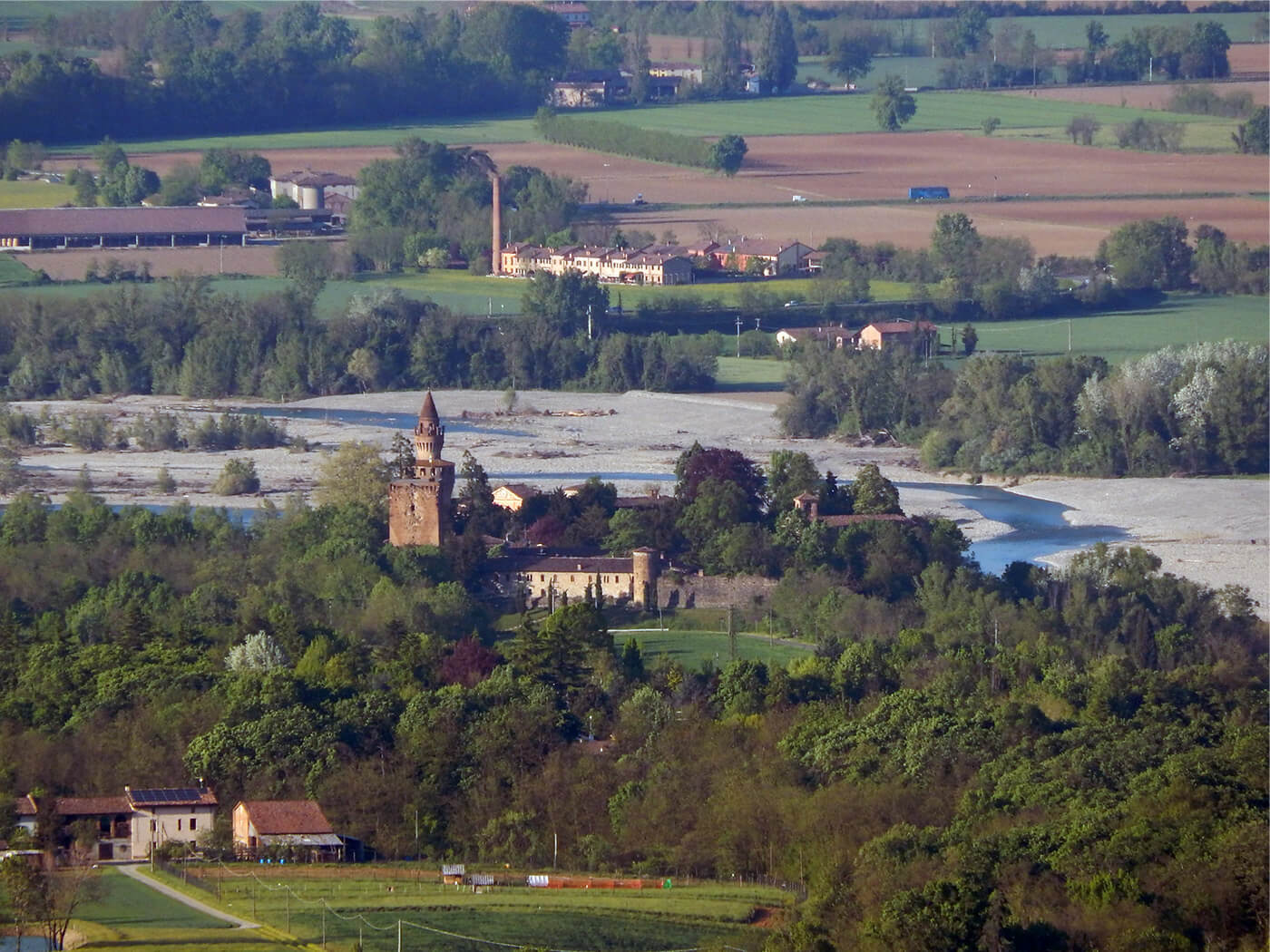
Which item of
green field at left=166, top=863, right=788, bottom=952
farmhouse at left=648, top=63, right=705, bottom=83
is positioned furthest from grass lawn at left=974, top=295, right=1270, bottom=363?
green field at left=166, top=863, right=788, bottom=952

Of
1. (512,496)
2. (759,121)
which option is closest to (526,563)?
(512,496)

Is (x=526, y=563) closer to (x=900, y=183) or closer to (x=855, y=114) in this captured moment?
(x=900, y=183)

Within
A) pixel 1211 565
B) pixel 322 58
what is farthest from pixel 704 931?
pixel 322 58

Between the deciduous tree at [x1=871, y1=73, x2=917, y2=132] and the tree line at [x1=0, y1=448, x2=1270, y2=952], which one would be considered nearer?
the tree line at [x1=0, y1=448, x2=1270, y2=952]

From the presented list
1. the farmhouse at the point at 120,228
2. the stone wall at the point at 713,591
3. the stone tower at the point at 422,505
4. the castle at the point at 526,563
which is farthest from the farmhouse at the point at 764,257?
the stone wall at the point at 713,591

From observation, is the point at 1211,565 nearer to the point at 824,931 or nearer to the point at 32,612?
the point at 32,612

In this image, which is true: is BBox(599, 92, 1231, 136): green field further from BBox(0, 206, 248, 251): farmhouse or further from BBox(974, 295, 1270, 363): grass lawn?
Result: BBox(974, 295, 1270, 363): grass lawn

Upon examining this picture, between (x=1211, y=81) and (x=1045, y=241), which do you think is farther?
(x=1211, y=81)
